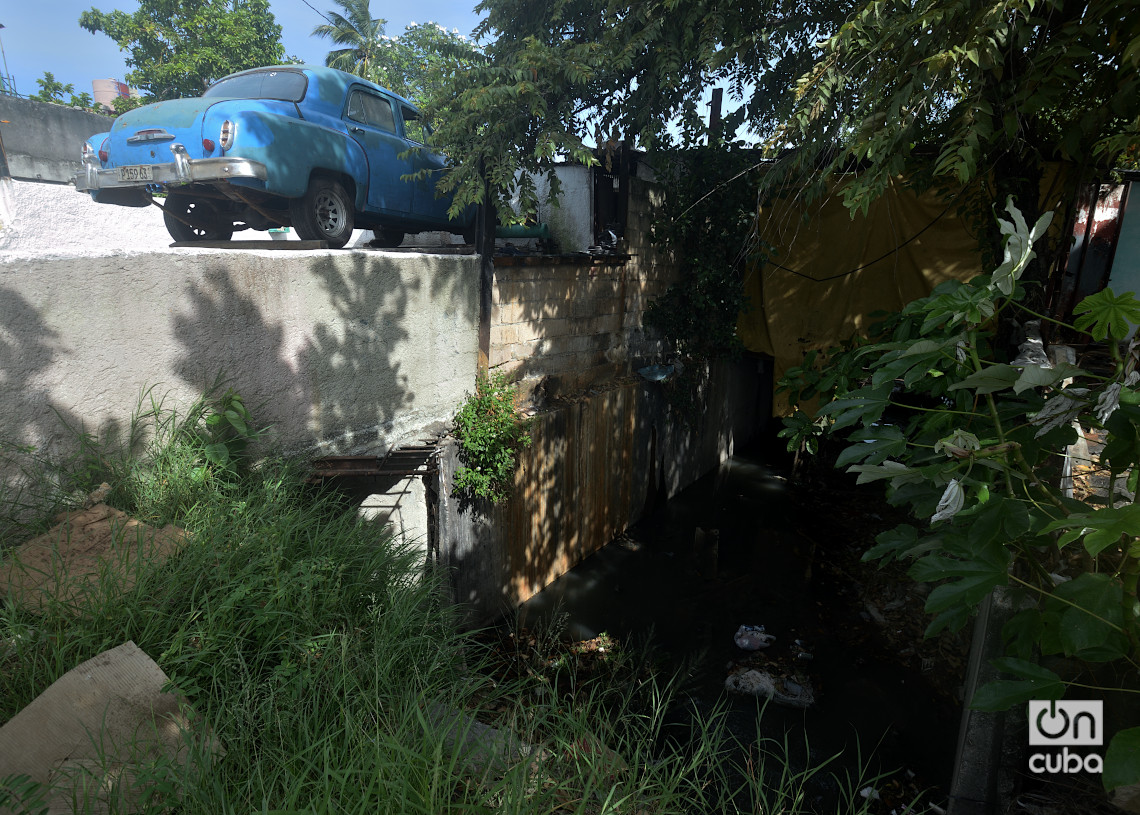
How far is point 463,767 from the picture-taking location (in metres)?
2.00

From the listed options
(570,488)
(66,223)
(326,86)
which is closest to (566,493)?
(570,488)

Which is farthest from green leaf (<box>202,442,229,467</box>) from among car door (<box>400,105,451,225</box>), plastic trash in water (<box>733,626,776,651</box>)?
plastic trash in water (<box>733,626,776,651</box>)

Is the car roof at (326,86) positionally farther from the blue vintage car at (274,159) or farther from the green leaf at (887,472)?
the green leaf at (887,472)

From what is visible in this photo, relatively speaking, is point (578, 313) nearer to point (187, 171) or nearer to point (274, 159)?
point (274, 159)

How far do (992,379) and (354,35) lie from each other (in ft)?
79.4

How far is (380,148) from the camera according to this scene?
5.46 m

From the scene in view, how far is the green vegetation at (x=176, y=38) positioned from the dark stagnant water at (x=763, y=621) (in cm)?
2091

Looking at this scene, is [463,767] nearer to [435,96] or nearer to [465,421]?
[465,421]

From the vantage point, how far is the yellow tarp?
656 centimetres

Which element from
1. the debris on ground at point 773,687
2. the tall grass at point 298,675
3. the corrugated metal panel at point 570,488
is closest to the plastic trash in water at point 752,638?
the debris on ground at point 773,687

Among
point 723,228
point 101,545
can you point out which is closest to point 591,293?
point 723,228

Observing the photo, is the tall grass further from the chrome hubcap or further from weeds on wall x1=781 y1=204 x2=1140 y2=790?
the chrome hubcap

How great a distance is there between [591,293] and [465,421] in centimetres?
221

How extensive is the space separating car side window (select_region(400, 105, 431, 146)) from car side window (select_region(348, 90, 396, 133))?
0.18 meters
